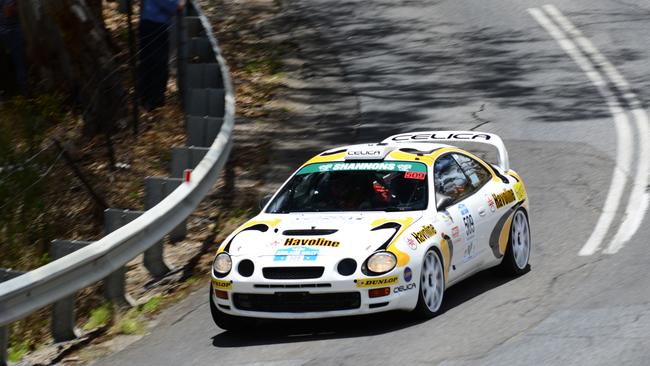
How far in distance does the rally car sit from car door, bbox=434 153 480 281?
0.04ft

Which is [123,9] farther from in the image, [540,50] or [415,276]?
[415,276]

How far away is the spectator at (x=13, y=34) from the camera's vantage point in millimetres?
16984

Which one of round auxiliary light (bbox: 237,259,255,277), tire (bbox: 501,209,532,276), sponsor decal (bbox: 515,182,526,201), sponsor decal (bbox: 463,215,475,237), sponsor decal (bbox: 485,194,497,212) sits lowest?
tire (bbox: 501,209,532,276)

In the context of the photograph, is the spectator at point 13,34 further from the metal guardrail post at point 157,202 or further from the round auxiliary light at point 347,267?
the round auxiliary light at point 347,267

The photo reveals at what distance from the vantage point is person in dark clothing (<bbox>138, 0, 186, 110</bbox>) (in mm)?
15297

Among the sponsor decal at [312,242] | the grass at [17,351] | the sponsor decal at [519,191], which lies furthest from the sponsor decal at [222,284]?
the sponsor decal at [519,191]

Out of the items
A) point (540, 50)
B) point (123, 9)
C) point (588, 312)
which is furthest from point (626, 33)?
point (588, 312)

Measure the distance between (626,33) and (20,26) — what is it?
971cm

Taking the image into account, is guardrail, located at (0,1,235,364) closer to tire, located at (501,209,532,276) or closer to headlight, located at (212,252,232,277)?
headlight, located at (212,252,232,277)

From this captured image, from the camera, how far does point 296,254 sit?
32.9 feet

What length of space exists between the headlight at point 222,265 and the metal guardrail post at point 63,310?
3.28 feet

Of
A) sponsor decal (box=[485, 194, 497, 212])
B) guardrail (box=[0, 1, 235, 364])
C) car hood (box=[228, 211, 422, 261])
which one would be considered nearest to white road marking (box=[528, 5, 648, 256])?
sponsor decal (box=[485, 194, 497, 212])

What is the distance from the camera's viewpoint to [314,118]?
1738cm

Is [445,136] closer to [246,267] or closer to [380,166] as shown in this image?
[380,166]
